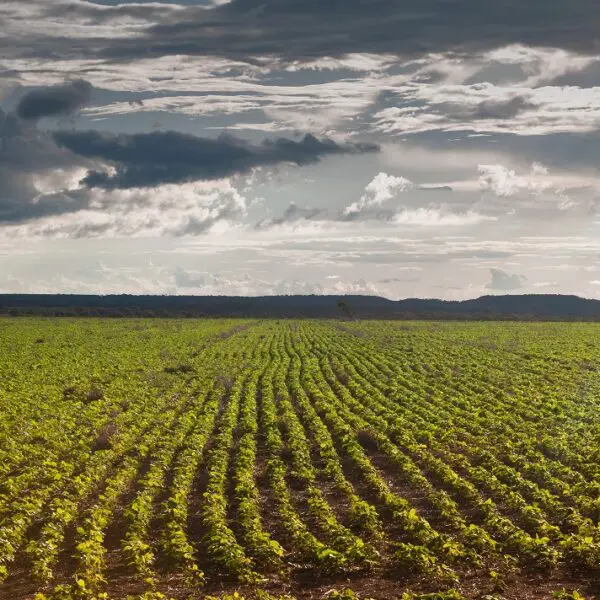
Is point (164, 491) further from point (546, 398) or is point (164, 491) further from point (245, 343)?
point (245, 343)

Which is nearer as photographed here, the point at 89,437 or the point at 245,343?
the point at 89,437

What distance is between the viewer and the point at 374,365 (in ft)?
151

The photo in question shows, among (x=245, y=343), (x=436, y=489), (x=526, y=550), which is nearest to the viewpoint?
(x=526, y=550)

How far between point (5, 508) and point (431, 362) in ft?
112

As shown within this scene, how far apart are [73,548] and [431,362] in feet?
115

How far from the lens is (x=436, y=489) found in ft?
59.3

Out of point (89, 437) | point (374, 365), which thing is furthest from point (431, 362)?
point (89, 437)

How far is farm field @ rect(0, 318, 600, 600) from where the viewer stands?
12773 mm

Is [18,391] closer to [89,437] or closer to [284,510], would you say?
[89,437]

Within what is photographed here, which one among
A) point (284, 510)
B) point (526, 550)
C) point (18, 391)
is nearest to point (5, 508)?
point (284, 510)

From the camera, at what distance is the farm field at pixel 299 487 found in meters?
12.8

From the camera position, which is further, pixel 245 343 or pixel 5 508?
pixel 245 343

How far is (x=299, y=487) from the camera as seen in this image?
18.5 meters

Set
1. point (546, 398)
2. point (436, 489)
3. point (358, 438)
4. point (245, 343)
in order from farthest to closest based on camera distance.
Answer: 1. point (245, 343)
2. point (546, 398)
3. point (358, 438)
4. point (436, 489)
